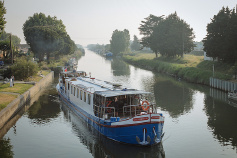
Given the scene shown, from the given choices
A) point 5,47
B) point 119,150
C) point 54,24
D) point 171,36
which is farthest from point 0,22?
point 54,24

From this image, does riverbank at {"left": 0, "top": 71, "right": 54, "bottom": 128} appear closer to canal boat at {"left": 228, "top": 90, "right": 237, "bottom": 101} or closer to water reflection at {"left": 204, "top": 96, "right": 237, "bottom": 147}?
water reflection at {"left": 204, "top": 96, "right": 237, "bottom": 147}

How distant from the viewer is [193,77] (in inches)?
2525

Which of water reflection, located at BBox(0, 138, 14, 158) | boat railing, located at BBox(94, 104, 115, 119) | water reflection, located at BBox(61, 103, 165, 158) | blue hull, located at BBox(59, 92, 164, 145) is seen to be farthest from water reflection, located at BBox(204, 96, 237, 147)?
water reflection, located at BBox(0, 138, 14, 158)

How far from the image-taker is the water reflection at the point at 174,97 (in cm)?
3933

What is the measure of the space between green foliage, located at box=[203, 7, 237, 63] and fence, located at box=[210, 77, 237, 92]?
22.1 feet

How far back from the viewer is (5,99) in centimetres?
3512

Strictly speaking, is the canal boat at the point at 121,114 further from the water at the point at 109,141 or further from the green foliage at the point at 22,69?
the green foliage at the point at 22,69

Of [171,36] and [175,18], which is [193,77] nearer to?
[171,36]

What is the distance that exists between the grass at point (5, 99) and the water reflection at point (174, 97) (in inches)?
783

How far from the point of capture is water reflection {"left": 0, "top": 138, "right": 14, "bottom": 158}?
2344 centimetres

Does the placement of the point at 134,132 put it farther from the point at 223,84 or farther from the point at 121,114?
the point at 223,84

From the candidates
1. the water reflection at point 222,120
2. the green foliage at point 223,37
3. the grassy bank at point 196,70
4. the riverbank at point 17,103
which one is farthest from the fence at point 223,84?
the riverbank at point 17,103

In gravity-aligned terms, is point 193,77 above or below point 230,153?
above

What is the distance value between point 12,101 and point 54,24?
8469cm
